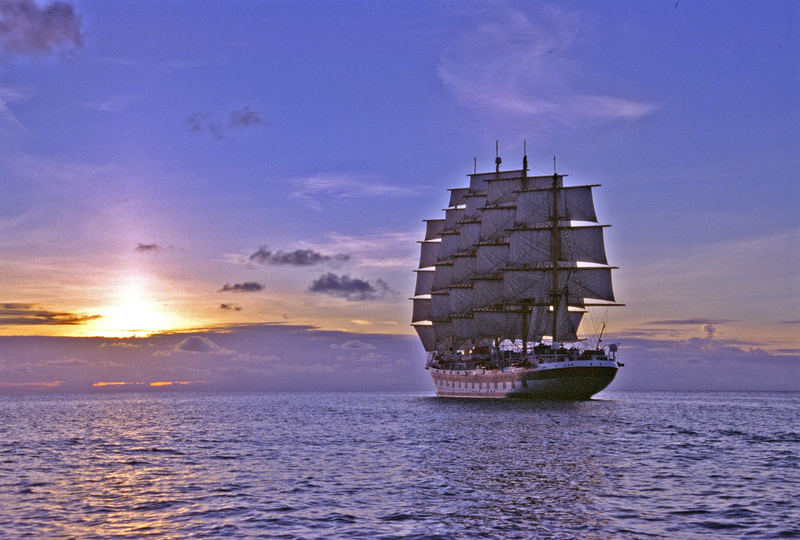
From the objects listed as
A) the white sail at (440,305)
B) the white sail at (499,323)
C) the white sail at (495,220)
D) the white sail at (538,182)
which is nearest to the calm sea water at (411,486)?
the white sail at (499,323)

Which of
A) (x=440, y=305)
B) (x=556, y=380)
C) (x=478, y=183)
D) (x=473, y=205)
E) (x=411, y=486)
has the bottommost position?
(x=411, y=486)

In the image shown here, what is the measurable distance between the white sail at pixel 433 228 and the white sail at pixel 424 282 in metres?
8.79

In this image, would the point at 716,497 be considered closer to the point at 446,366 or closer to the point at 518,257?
the point at 518,257

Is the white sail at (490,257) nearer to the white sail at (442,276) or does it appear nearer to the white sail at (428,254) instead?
the white sail at (442,276)

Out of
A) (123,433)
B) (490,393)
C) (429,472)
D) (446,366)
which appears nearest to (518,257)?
(490,393)

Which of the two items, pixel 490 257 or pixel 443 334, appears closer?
pixel 490 257

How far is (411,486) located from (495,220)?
411ft

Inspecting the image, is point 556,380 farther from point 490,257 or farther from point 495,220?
point 495,220

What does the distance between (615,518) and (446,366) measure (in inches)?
5489

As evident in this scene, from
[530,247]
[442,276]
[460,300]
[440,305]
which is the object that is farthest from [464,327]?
[530,247]

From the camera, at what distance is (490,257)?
155 meters

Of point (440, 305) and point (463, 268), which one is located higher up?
point (463, 268)

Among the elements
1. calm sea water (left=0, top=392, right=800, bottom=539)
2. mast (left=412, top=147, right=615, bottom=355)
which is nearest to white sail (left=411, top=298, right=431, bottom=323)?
mast (left=412, top=147, right=615, bottom=355)

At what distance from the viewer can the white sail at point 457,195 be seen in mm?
180875
